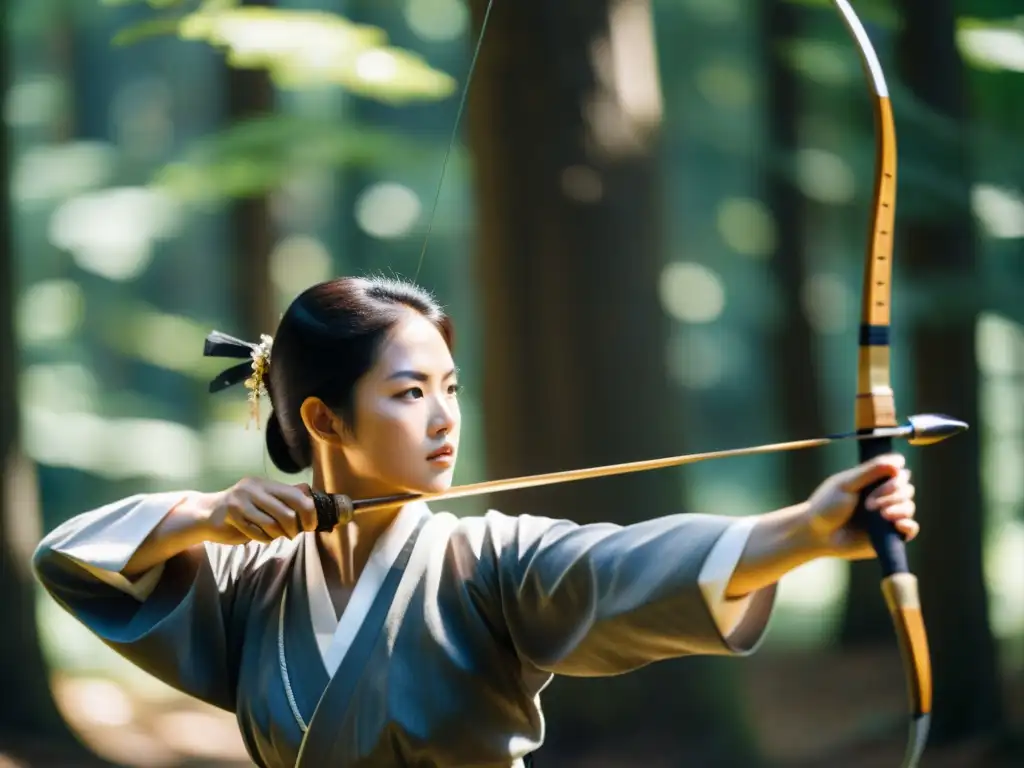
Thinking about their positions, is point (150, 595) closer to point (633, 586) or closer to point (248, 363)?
point (248, 363)

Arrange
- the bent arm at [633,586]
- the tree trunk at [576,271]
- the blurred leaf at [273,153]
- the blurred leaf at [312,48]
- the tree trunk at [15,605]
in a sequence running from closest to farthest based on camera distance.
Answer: the bent arm at [633,586] → the tree trunk at [576,271] → the blurred leaf at [312,48] → the tree trunk at [15,605] → the blurred leaf at [273,153]

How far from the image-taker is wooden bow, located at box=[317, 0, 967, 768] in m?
1.39

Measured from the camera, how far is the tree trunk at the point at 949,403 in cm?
439

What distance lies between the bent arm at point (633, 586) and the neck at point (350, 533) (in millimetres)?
176

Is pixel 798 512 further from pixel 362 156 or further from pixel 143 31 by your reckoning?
pixel 362 156

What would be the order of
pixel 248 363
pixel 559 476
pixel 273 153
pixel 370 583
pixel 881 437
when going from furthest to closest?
1. pixel 273 153
2. pixel 248 363
3. pixel 370 583
4. pixel 559 476
5. pixel 881 437

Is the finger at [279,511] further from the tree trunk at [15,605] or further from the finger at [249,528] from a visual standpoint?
the tree trunk at [15,605]

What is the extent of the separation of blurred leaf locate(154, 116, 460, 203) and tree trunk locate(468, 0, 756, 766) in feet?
5.44

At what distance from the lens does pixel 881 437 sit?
4.76 feet

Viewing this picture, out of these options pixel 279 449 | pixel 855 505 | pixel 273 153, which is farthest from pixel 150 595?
pixel 273 153

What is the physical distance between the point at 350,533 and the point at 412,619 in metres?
0.19

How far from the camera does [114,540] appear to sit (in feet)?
6.05

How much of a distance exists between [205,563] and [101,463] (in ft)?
26.3

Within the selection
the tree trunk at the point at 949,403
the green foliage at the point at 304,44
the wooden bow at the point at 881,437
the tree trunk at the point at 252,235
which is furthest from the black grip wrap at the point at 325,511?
the tree trunk at the point at 252,235
